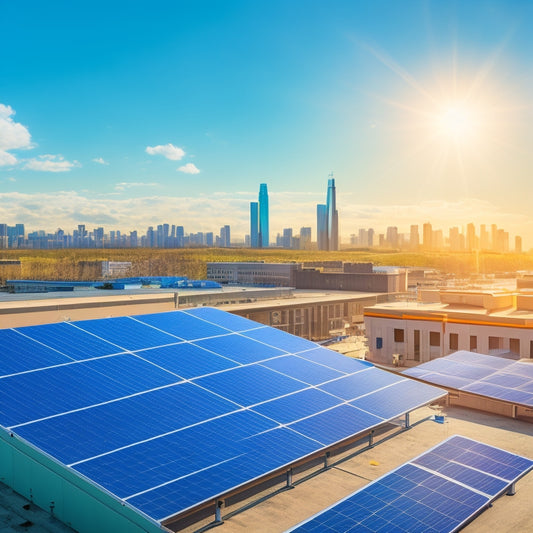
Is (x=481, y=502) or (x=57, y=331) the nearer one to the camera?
(x=481, y=502)

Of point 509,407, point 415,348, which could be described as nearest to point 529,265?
point 415,348

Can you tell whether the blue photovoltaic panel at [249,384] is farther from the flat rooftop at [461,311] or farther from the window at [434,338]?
the flat rooftop at [461,311]

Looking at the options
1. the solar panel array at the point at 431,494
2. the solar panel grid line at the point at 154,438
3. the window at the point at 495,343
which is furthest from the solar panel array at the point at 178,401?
the window at the point at 495,343

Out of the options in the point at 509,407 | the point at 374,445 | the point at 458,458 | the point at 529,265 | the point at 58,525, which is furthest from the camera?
the point at 529,265

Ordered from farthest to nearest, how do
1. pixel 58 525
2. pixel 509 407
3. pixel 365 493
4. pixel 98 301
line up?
pixel 98 301 → pixel 509 407 → pixel 365 493 → pixel 58 525

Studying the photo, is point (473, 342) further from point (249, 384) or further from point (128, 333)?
point (128, 333)

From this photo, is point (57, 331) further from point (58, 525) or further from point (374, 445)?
point (374, 445)

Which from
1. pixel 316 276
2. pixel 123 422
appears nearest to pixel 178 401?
pixel 123 422
